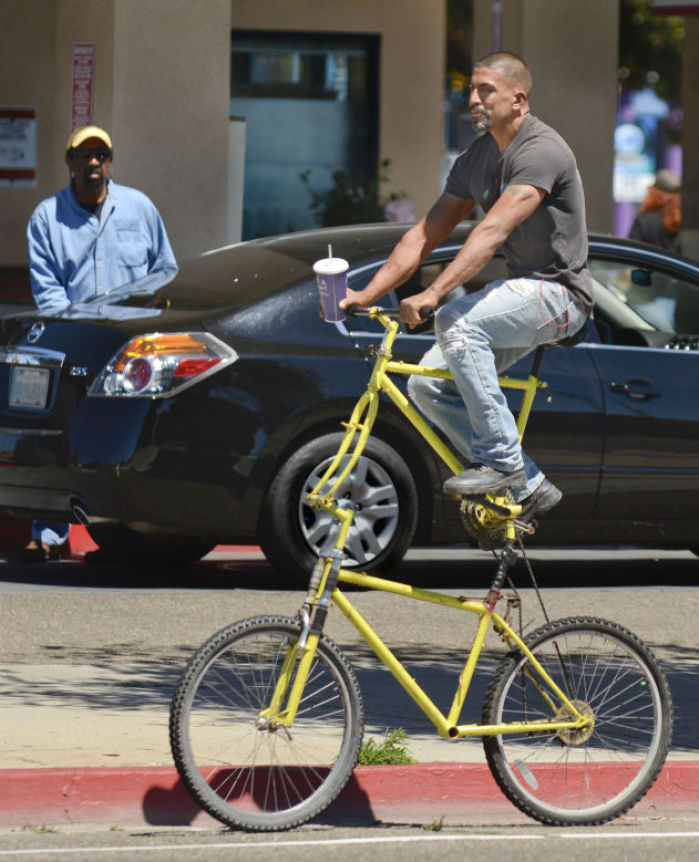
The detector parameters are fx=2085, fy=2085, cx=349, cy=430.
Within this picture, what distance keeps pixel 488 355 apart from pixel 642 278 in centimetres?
424

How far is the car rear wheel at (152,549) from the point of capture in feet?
33.6

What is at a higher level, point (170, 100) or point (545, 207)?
point (170, 100)

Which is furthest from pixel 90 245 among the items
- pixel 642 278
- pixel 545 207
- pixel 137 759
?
pixel 137 759

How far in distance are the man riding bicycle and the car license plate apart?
139 inches

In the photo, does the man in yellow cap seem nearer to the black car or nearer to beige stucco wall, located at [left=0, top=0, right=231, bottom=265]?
the black car

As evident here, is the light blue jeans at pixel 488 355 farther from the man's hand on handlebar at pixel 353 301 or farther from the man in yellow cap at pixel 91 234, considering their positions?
the man in yellow cap at pixel 91 234

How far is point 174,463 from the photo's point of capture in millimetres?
9125

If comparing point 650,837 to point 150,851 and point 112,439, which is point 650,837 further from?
point 112,439

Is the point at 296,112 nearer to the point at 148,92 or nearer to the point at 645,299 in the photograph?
the point at 148,92

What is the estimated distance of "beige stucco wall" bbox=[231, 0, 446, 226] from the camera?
18.8m

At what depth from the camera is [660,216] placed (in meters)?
17.5

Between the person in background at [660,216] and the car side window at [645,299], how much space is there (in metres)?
7.39

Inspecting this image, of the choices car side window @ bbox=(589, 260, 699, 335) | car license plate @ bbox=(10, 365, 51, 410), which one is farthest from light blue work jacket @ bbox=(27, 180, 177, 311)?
car side window @ bbox=(589, 260, 699, 335)

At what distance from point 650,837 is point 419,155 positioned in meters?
14.1
